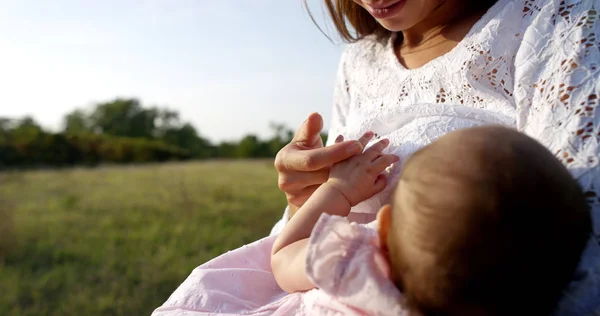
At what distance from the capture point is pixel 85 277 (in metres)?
3.40

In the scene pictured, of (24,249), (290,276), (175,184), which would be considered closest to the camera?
(290,276)

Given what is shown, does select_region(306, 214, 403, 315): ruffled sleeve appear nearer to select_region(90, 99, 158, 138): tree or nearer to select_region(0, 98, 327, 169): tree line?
select_region(0, 98, 327, 169): tree line

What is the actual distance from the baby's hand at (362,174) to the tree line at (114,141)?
16.1 ft

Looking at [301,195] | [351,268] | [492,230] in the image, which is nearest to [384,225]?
[351,268]

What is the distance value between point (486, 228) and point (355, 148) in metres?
0.38

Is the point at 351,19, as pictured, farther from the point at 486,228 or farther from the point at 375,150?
the point at 486,228

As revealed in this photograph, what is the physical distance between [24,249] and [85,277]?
768 mm

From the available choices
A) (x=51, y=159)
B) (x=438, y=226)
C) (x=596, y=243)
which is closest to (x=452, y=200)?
(x=438, y=226)

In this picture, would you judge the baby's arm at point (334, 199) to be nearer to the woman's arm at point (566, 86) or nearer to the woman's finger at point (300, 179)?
the woman's finger at point (300, 179)

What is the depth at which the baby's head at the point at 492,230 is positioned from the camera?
2.57 feet

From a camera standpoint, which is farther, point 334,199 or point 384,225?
point 334,199

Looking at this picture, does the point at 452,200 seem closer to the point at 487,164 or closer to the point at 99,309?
the point at 487,164

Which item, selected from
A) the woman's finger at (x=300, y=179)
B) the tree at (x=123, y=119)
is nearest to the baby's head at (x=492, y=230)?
the woman's finger at (x=300, y=179)

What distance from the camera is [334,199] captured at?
108 cm
